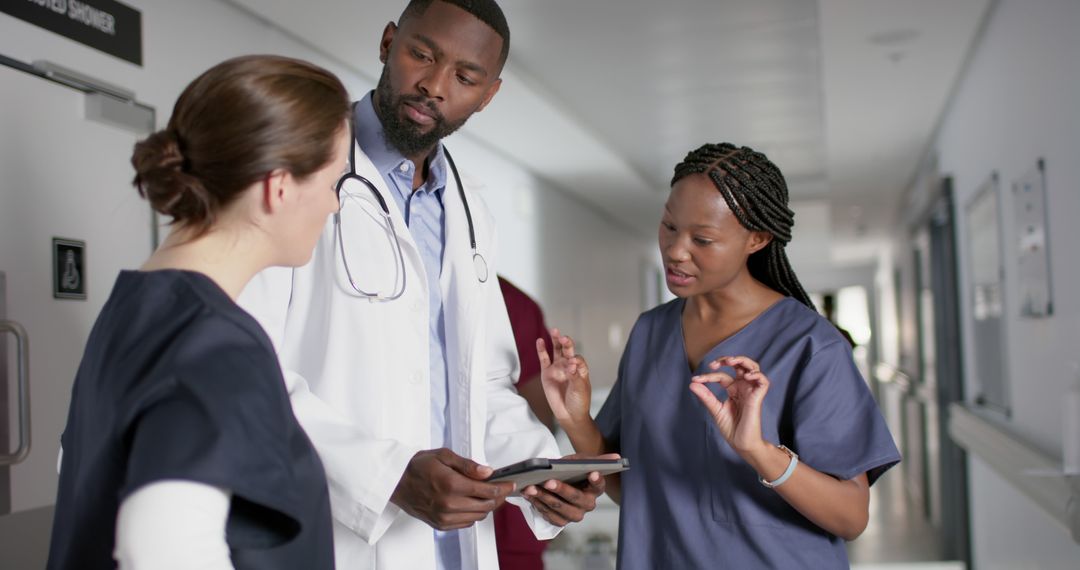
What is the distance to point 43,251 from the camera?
7.48 ft

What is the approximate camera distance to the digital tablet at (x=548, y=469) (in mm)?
1229

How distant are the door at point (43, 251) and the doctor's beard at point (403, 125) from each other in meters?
1.10

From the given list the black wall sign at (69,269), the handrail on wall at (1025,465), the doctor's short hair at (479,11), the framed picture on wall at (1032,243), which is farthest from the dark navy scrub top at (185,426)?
the framed picture on wall at (1032,243)

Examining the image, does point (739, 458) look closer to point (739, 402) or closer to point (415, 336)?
point (739, 402)

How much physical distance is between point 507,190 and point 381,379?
14.6 ft

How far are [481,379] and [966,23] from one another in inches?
117

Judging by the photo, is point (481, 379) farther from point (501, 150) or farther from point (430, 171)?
point (501, 150)

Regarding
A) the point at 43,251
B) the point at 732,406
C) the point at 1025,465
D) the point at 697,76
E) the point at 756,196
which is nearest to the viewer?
the point at 732,406

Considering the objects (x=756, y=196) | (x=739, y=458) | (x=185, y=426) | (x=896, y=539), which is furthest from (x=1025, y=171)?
(x=896, y=539)

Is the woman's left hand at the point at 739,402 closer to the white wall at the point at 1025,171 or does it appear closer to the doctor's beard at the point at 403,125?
the doctor's beard at the point at 403,125

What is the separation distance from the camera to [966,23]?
12.1 ft

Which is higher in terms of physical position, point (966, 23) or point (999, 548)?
point (966, 23)

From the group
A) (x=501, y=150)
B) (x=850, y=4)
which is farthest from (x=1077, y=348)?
(x=501, y=150)

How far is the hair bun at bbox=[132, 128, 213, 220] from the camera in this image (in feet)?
3.09
